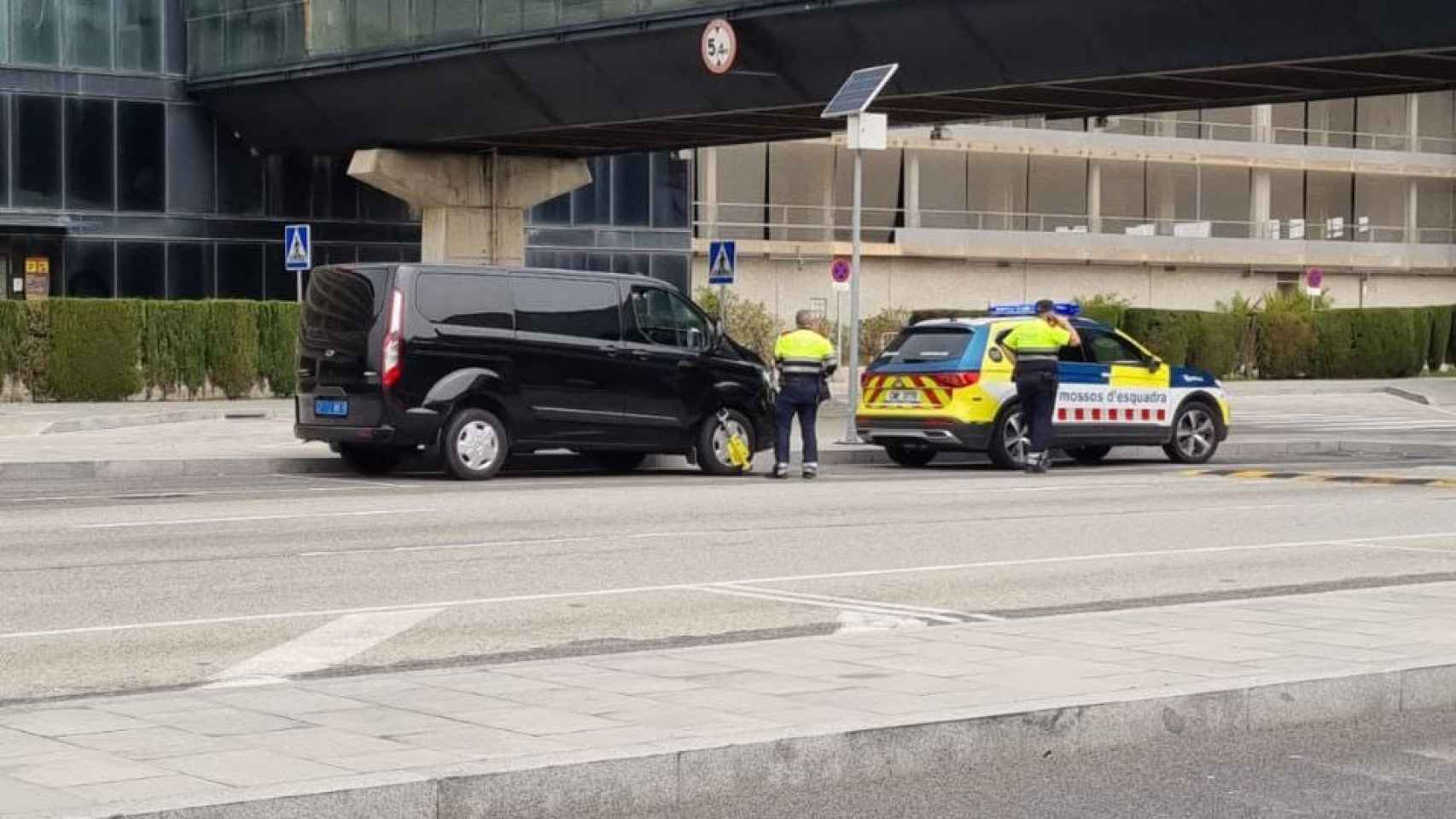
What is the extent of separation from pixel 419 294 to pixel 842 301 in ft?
136

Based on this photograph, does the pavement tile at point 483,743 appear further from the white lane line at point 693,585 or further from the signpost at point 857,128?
the signpost at point 857,128

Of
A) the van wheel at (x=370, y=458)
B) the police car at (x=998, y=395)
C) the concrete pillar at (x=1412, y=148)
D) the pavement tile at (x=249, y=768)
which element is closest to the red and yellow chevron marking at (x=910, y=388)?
the police car at (x=998, y=395)

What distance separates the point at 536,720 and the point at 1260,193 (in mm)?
68498

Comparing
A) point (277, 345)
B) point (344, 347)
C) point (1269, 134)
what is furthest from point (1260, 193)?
point (344, 347)

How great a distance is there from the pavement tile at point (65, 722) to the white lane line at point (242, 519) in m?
7.99

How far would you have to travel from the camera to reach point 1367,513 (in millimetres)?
17875

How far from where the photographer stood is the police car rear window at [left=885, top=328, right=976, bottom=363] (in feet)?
78.3

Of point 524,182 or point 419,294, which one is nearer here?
point 419,294

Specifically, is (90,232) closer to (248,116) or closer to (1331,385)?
(248,116)

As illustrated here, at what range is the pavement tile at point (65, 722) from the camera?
7.45 m

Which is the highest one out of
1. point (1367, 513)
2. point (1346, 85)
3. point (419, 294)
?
point (1346, 85)

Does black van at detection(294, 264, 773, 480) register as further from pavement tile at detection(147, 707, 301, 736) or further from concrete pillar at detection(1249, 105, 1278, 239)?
concrete pillar at detection(1249, 105, 1278, 239)

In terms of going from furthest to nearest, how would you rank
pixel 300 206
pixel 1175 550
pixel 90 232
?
pixel 300 206 < pixel 90 232 < pixel 1175 550

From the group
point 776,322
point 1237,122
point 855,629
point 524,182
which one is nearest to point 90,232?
point 524,182
